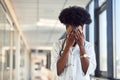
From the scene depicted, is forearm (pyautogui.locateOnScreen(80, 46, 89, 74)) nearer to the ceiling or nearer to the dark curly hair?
the dark curly hair

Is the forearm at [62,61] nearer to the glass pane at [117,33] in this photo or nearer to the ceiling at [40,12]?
the glass pane at [117,33]

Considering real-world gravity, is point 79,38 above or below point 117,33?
below

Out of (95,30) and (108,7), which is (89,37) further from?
(108,7)

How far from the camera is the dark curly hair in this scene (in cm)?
182

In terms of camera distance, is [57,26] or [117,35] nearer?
[117,35]

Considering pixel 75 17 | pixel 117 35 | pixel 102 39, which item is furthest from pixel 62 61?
pixel 102 39

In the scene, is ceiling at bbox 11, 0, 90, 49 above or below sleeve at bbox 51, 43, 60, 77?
above

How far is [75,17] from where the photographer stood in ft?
5.94

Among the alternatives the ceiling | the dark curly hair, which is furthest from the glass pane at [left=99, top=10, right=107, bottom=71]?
the dark curly hair

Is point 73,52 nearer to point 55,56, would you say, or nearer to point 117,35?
point 55,56

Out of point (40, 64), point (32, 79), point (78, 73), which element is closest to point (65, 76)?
point (78, 73)

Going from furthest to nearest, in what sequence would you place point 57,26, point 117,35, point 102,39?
point 57,26, point 102,39, point 117,35

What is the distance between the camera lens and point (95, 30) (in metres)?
6.15

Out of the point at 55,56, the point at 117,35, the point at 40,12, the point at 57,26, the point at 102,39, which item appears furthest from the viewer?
the point at 57,26
